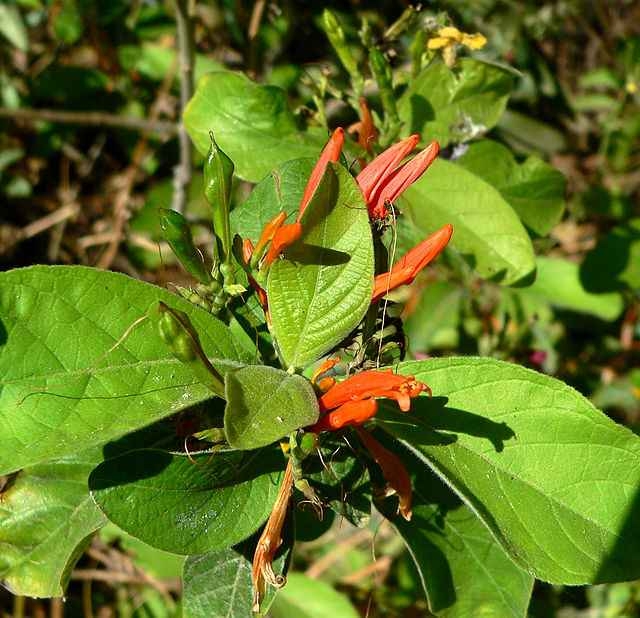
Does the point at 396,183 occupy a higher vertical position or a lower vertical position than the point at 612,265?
higher

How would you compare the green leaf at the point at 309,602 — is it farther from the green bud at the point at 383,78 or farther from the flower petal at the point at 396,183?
the flower petal at the point at 396,183

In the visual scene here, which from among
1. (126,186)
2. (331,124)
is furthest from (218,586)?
(126,186)

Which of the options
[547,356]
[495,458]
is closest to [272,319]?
[495,458]

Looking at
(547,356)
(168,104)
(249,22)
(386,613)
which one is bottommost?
(386,613)

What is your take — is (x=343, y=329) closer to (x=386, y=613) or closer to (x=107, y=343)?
(x=107, y=343)

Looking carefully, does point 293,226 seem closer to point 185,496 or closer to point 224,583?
point 185,496

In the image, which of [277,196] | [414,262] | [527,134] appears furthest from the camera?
[527,134]
